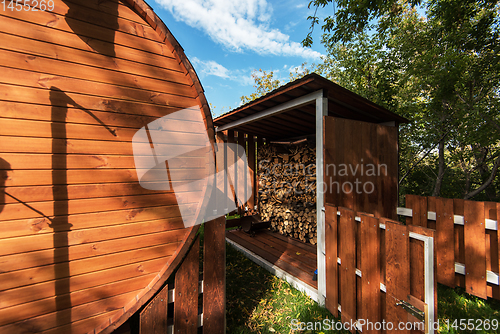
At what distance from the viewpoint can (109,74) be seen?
5.50 ft

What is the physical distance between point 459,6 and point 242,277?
299 inches

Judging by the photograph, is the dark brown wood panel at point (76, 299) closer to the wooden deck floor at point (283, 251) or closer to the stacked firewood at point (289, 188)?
the wooden deck floor at point (283, 251)

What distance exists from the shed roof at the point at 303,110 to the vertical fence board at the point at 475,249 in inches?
73.2

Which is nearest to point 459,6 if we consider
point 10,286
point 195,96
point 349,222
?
point 349,222

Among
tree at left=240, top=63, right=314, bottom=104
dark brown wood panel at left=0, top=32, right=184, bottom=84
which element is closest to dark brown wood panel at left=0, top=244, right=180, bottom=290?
dark brown wood panel at left=0, top=32, right=184, bottom=84

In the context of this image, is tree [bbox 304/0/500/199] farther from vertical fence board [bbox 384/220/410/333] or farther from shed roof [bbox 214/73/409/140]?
vertical fence board [bbox 384/220/410/333]

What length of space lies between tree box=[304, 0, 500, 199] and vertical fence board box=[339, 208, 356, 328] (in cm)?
465

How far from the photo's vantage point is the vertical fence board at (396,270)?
1.68m

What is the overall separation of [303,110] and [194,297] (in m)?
Result: 3.43

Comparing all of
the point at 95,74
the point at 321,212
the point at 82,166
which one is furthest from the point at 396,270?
the point at 95,74

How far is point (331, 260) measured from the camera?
8.54 ft

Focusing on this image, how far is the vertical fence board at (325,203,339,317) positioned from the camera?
250 cm

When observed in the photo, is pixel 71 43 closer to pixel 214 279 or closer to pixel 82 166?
pixel 82 166

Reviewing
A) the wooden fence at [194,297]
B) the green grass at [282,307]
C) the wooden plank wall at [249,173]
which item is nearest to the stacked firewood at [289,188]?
the wooden plank wall at [249,173]
